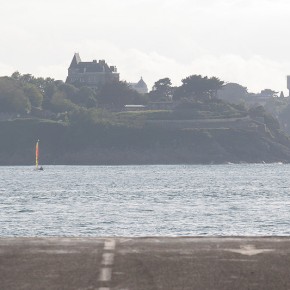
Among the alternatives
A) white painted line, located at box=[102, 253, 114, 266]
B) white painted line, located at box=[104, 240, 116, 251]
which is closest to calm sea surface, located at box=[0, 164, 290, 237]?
white painted line, located at box=[104, 240, 116, 251]

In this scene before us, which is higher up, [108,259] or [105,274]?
[108,259]

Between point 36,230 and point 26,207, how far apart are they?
83.0 feet

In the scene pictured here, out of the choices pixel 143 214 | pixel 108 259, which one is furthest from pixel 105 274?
pixel 143 214

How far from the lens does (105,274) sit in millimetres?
17188

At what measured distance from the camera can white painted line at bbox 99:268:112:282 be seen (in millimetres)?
16922

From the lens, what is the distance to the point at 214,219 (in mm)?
75062

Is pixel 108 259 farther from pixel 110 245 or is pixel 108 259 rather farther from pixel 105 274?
pixel 110 245

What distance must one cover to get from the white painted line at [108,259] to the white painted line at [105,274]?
1.10ft

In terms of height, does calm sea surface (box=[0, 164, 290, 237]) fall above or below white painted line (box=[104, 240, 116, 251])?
below

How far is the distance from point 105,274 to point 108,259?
872 millimetres

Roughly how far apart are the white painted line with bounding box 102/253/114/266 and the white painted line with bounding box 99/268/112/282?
34 centimetres

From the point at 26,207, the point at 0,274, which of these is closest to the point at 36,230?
the point at 26,207

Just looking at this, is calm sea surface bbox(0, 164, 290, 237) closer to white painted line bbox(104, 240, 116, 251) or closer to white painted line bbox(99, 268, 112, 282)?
white painted line bbox(104, 240, 116, 251)

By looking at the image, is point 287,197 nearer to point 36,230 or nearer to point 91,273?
point 36,230
